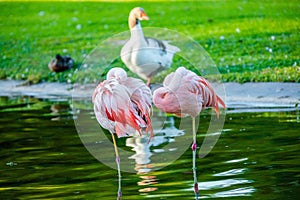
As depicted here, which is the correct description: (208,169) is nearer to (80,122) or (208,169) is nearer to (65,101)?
(80,122)

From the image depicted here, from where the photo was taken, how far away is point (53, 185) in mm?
7316

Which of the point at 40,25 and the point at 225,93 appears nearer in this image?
the point at 225,93

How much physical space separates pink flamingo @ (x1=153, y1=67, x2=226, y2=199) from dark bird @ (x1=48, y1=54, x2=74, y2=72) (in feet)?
26.4

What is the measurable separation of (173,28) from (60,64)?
4005 millimetres

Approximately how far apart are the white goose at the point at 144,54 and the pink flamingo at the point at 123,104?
13.2 ft

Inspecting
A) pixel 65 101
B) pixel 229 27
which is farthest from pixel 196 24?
pixel 65 101

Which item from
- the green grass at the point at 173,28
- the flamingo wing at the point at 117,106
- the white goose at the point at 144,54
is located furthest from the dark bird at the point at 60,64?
the flamingo wing at the point at 117,106

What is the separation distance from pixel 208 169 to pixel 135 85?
112cm

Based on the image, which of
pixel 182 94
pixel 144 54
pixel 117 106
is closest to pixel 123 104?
pixel 117 106

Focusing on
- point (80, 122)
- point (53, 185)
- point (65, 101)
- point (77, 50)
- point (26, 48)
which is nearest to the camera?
point (53, 185)

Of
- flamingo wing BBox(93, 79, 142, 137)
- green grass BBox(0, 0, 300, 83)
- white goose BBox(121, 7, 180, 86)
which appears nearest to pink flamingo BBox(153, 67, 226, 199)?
flamingo wing BBox(93, 79, 142, 137)

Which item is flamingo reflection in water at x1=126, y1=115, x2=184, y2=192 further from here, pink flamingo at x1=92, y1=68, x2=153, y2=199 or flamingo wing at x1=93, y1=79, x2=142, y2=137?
flamingo wing at x1=93, y1=79, x2=142, y2=137

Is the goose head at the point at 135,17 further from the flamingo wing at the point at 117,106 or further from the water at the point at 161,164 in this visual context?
the flamingo wing at the point at 117,106

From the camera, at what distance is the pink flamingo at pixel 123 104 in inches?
297
